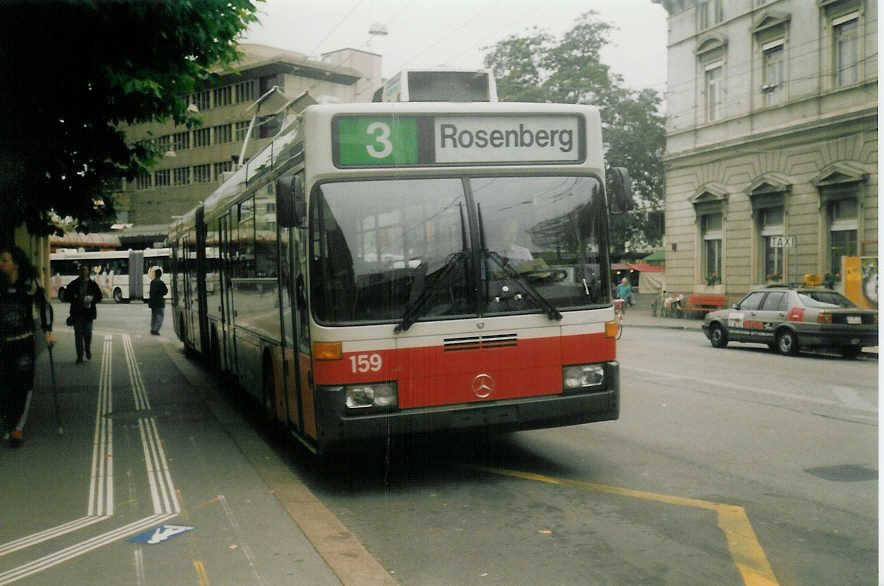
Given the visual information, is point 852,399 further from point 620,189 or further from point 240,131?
point 240,131

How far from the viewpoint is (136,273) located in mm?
52500

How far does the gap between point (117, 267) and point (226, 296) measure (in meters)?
44.9

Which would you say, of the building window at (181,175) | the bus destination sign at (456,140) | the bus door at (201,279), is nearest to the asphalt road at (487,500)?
the bus destination sign at (456,140)

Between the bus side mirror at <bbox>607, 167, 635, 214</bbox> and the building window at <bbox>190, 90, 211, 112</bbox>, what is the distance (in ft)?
22.7

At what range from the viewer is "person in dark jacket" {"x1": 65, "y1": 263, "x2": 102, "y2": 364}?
17094 mm

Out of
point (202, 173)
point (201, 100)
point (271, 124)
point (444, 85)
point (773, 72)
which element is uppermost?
point (202, 173)

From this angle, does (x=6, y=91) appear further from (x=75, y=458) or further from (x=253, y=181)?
(x=75, y=458)

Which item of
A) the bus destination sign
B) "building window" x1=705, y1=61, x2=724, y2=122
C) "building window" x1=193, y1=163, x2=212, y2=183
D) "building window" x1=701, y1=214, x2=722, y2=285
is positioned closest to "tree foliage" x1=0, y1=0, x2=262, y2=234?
the bus destination sign

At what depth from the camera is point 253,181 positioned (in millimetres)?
9398

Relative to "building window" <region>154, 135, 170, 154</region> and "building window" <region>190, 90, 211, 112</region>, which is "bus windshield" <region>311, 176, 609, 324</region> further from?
"building window" <region>154, 135, 170, 154</region>

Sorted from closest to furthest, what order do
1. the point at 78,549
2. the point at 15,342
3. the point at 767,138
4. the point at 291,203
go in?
1. the point at 78,549
2. the point at 291,203
3. the point at 15,342
4. the point at 767,138

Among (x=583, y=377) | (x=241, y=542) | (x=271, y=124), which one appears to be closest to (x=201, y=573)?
(x=241, y=542)

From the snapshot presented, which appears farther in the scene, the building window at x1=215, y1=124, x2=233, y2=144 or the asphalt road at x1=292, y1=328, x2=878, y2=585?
the building window at x1=215, y1=124, x2=233, y2=144

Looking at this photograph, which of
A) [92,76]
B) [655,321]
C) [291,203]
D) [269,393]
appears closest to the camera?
[291,203]
